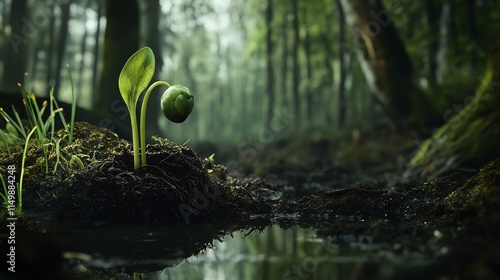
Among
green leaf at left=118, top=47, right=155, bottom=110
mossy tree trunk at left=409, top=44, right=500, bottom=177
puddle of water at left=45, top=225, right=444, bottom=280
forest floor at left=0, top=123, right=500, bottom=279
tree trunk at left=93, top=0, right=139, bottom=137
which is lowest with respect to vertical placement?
puddle of water at left=45, top=225, right=444, bottom=280

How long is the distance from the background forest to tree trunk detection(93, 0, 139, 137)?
0.02m

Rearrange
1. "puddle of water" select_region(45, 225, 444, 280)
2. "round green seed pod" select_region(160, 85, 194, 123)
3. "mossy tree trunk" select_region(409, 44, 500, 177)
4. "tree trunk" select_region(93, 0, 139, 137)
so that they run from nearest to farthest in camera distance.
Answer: "puddle of water" select_region(45, 225, 444, 280)
"round green seed pod" select_region(160, 85, 194, 123)
"mossy tree trunk" select_region(409, 44, 500, 177)
"tree trunk" select_region(93, 0, 139, 137)

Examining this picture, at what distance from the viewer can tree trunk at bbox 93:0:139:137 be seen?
7.84 m

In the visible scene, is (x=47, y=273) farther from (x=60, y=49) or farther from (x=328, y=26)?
(x=328, y=26)

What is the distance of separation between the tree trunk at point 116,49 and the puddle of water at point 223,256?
191 inches

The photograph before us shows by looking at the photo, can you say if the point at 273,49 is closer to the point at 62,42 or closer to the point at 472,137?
the point at 62,42

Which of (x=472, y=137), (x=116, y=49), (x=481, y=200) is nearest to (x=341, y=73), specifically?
(x=116, y=49)

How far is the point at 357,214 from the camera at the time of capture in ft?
12.5

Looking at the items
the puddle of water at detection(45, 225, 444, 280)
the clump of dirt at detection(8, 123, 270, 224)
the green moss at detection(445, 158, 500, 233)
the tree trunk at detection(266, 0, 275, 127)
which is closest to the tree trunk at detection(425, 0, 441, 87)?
the tree trunk at detection(266, 0, 275, 127)

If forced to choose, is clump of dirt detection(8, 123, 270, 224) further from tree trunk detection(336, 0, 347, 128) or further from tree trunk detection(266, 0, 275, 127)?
tree trunk detection(266, 0, 275, 127)

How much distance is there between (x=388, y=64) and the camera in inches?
423

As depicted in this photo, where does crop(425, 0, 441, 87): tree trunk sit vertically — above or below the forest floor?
above

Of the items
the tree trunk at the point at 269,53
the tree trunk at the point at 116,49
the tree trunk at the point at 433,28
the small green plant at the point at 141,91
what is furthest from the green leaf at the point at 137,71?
the tree trunk at the point at 269,53

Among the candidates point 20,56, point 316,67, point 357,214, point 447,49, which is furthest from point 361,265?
point 316,67
